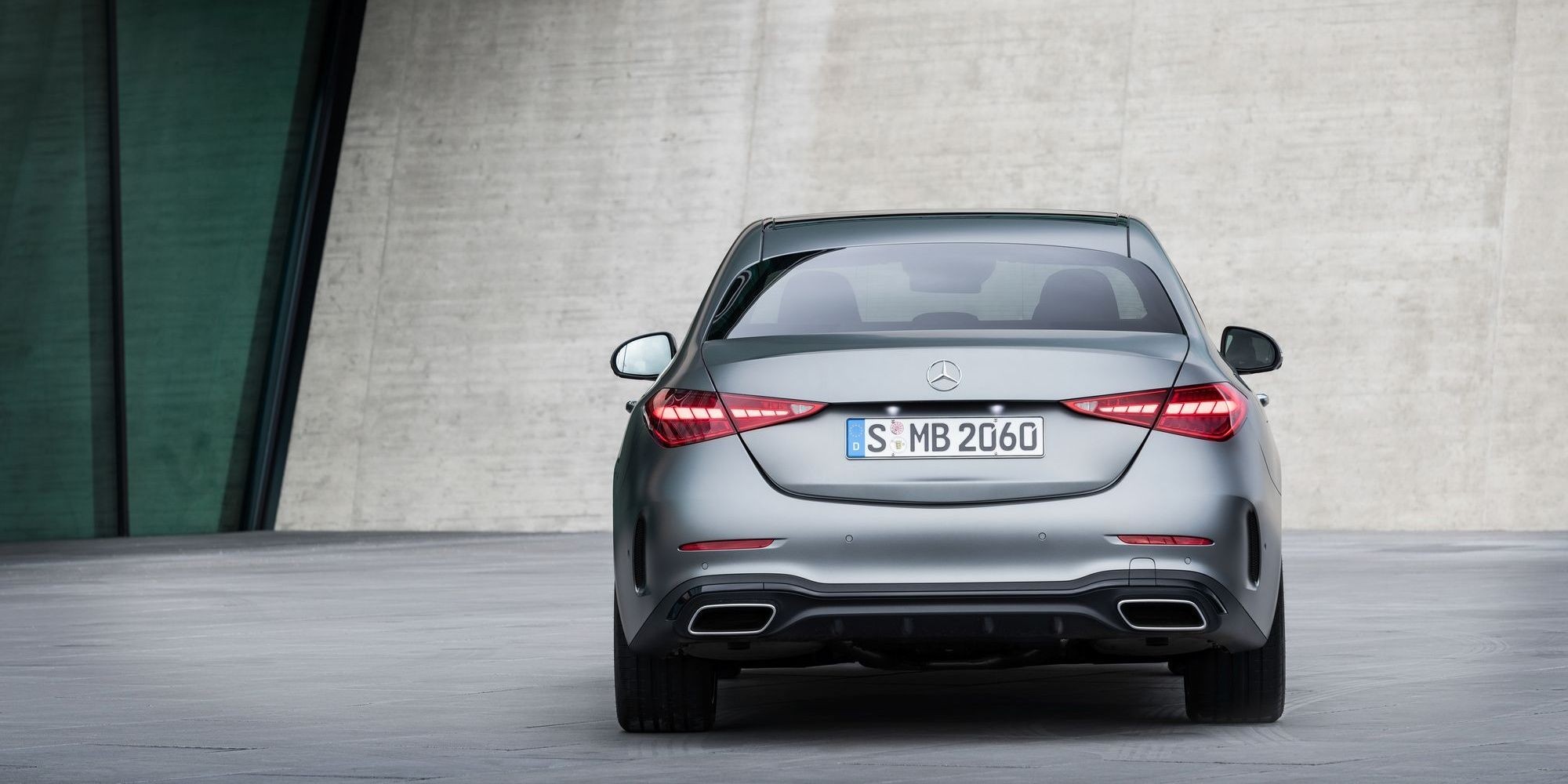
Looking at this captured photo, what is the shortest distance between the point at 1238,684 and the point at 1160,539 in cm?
86

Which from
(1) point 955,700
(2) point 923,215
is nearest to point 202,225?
(1) point 955,700

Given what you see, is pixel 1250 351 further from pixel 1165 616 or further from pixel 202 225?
pixel 202 225

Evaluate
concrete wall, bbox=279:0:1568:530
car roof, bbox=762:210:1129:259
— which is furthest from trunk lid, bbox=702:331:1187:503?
concrete wall, bbox=279:0:1568:530

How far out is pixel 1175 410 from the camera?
5.11 meters

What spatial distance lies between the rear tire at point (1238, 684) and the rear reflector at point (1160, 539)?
2.19 feet

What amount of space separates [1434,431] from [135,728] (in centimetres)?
1449

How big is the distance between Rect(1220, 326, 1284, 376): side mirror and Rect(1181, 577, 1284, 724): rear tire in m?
0.81

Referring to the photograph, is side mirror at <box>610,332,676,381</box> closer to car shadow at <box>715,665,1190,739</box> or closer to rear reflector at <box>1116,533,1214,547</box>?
car shadow at <box>715,665,1190,739</box>

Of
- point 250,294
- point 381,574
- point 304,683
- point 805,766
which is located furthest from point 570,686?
point 250,294

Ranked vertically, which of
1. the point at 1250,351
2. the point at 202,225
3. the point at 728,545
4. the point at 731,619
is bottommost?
the point at 731,619

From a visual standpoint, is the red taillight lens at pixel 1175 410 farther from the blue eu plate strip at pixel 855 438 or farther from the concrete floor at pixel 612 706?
the concrete floor at pixel 612 706

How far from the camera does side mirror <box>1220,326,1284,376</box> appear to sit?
20.3 ft

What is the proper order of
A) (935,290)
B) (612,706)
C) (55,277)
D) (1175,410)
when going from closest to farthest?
(1175,410), (935,290), (612,706), (55,277)

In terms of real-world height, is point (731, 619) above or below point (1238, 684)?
above
